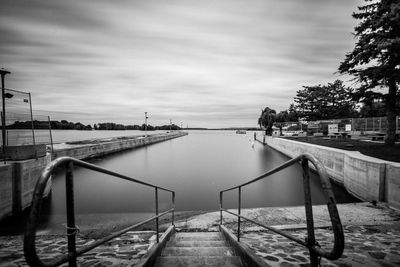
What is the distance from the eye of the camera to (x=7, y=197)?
8039mm

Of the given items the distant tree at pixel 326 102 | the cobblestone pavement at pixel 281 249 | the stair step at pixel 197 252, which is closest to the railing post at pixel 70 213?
the cobblestone pavement at pixel 281 249

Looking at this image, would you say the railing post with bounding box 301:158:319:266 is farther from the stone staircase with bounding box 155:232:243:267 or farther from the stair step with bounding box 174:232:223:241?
the stair step with bounding box 174:232:223:241

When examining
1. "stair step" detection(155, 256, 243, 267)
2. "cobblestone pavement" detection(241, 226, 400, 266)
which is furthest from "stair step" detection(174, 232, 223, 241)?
"stair step" detection(155, 256, 243, 267)

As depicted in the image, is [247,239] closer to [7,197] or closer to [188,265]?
[188,265]

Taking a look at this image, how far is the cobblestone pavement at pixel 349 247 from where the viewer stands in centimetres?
306

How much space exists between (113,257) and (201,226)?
362 centimetres

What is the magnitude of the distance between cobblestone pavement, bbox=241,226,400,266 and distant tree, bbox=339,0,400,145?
10101mm

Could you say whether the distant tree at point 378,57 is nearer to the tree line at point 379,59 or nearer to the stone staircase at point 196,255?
the tree line at point 379,59

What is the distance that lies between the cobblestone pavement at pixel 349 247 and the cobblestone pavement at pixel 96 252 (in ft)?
6.53

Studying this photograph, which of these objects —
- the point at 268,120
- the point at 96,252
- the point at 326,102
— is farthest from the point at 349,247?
the point at 268,120

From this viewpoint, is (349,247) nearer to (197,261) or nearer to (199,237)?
(197,261)

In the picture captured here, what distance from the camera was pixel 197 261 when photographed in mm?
3141

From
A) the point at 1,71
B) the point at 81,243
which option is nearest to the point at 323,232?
the point at 81,243

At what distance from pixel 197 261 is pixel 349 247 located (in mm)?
2582
